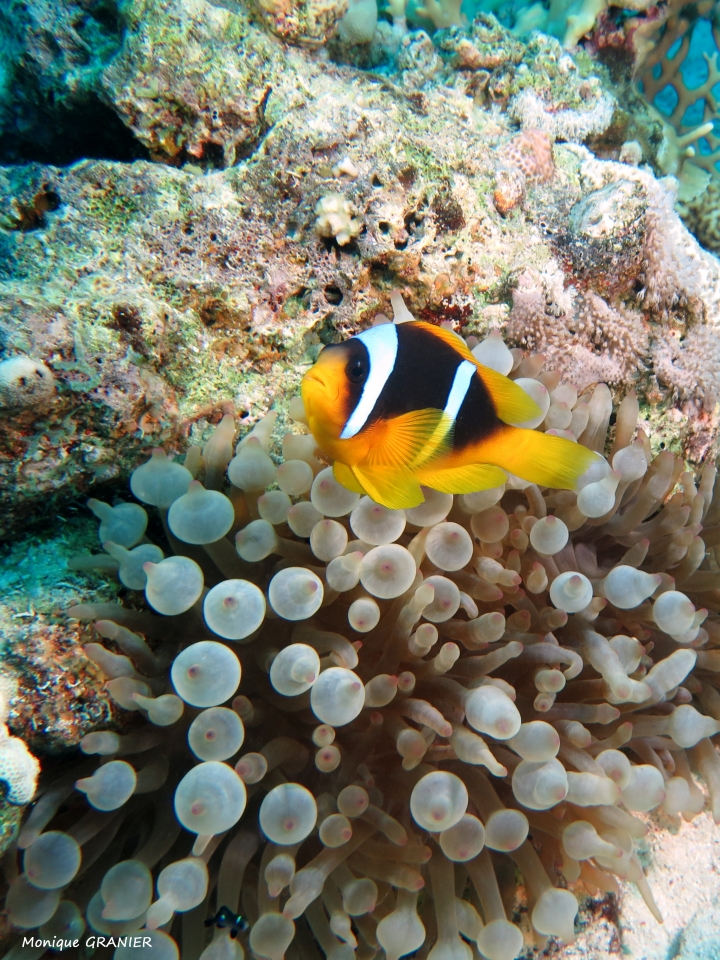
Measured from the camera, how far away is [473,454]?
Answer: 1163 millimetres

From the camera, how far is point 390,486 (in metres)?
1.07

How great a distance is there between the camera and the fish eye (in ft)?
3.33

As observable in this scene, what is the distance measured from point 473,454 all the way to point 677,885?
1.37 m

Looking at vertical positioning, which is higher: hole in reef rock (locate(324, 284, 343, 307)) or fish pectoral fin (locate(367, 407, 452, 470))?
fish pectoral fin (locate(367, 407, 452, 470))

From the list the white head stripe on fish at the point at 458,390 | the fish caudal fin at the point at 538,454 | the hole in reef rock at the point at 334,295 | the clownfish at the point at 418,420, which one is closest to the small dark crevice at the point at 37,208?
the hole in reef rock at the point at 334,295

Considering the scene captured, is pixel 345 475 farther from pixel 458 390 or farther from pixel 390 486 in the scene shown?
pixel 458 390

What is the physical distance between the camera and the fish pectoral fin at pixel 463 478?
115 centimetres

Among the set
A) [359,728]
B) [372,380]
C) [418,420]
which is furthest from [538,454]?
[359,728]

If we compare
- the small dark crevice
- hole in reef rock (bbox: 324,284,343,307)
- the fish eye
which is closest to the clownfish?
the fish eye

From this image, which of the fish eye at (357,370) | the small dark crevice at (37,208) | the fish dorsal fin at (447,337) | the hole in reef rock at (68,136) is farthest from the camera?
the hole in reef rock at (68,136)

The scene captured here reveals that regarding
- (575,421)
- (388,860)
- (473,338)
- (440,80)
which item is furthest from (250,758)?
(440,80)

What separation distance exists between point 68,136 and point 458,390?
2.02m

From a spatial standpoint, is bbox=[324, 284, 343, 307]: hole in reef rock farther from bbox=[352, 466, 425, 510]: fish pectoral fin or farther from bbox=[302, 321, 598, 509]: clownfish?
bbox=[352, 466, 425, 510]: fish pectoral fin

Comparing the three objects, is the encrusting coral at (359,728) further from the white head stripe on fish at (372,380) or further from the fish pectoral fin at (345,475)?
the white head stripe on fish at (372,380)
